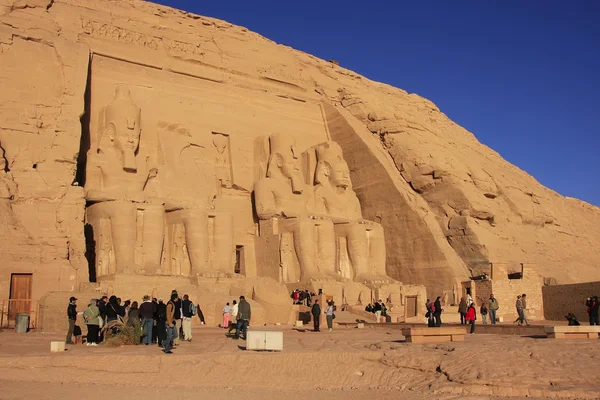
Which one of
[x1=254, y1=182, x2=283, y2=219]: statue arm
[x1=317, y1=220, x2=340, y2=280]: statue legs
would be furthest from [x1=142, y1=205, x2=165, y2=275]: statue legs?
[x1=317, y1=220, x2=340, y2=280]: statue legs

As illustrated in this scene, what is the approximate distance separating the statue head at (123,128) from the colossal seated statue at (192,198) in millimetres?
1213

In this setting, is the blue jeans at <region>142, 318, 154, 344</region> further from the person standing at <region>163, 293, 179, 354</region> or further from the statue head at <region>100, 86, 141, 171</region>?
the statue head at <region>100, 86, 141, 171</region>

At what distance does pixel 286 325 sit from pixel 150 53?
9.89 m

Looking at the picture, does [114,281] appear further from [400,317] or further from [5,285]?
[400,317]

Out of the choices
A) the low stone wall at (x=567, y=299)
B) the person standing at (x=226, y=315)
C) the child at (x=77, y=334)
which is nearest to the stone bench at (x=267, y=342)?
the child at (x=77, y=334)

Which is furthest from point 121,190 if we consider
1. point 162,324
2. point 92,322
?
point 162,324

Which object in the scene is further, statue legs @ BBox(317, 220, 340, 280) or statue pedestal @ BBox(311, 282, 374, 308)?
statue legs @ BBox(317, 220, 340, 280)

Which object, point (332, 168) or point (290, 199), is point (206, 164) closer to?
point (290, 199)

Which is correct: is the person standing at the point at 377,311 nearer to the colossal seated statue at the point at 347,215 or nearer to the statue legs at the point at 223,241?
the colossal seated statue at the point at 347,215

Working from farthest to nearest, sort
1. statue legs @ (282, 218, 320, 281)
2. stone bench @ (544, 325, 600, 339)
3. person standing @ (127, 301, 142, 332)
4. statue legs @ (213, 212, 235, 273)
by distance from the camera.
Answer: statue legs @ (282, 218, 320, 281) → statue legs @ (213, 212, 235, 273) → person standing @ (127, 301, 142, 332) → stone bench @ (544, 325, 600, 339)

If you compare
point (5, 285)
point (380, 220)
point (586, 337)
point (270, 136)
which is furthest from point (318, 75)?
point (586, 337)

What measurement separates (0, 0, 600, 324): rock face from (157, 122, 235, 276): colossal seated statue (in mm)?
46

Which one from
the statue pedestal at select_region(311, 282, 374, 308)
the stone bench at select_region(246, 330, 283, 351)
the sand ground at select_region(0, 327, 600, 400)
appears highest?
the statue pedestal at select_region(311, 282, 374, 308)

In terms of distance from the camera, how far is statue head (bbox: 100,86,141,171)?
58.4 feet
